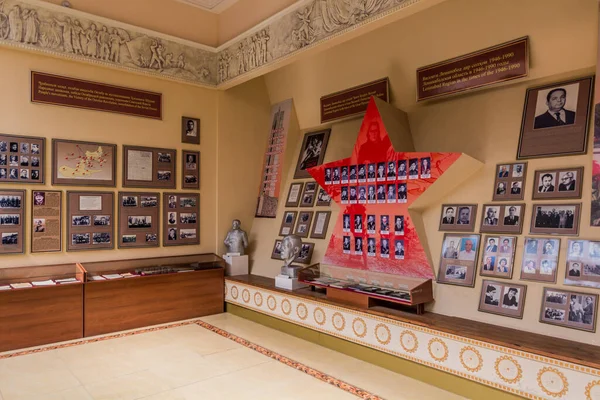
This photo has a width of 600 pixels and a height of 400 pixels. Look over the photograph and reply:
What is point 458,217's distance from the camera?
461cm

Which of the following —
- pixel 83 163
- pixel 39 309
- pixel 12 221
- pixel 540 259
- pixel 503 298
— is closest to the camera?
pixel 540 259

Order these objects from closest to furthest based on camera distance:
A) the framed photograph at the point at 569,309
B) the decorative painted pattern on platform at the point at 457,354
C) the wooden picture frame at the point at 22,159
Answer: the decorative painted pattern on platform at the point at 457,354 → the framed photograph at the point at 569,309 → the wooden picture frame at the point at 22,159

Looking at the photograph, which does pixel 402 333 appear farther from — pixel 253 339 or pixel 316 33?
pixel 316 33

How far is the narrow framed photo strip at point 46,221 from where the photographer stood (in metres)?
5.42

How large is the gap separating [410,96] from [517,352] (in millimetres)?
3313

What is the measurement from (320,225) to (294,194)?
87cm

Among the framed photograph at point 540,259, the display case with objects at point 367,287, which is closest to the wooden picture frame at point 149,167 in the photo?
the display case with objects at point 367,287

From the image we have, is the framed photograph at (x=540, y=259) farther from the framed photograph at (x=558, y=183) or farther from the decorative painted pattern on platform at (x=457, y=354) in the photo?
the decorative painted pattern on platform at (x=457, y=354)

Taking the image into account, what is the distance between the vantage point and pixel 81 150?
5766 mm

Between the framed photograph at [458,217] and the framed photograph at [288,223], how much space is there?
2.60 metres

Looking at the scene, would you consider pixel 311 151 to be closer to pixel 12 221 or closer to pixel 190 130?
pixel 190 130

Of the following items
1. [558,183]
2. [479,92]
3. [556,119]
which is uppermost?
[479,92]

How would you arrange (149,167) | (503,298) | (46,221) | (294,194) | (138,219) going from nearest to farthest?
(503,298), (46,221), (138,219), (149,167), (294,194)

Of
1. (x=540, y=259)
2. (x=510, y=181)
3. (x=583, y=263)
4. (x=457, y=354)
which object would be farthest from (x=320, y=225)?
(x=583, y=263)
